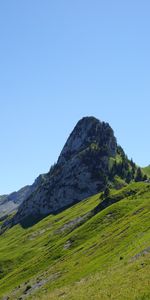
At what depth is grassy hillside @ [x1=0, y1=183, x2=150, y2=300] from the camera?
169 ft

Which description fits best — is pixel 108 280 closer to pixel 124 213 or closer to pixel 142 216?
pixel 142 216

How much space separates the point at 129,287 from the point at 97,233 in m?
73.1

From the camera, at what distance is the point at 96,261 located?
82188mm

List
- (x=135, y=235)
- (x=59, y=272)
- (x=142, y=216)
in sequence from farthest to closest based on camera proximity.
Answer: (x=142, y=216) < (x=59, y=272) < (x=135, y=235)

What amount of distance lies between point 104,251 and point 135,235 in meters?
7.54

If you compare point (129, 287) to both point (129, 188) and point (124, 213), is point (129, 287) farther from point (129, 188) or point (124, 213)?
point (129, 188)

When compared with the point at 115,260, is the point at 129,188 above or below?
above

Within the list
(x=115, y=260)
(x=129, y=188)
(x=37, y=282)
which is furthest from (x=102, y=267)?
(x=129, y=188)

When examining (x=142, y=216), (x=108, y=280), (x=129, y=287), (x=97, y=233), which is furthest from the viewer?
(x=97, y=233)

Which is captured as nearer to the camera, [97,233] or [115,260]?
[115,260]

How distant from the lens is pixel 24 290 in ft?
324

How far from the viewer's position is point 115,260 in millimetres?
73000

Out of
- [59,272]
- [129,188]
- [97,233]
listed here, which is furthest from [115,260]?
[129,188]

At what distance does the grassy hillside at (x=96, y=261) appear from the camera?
51.4 meters
